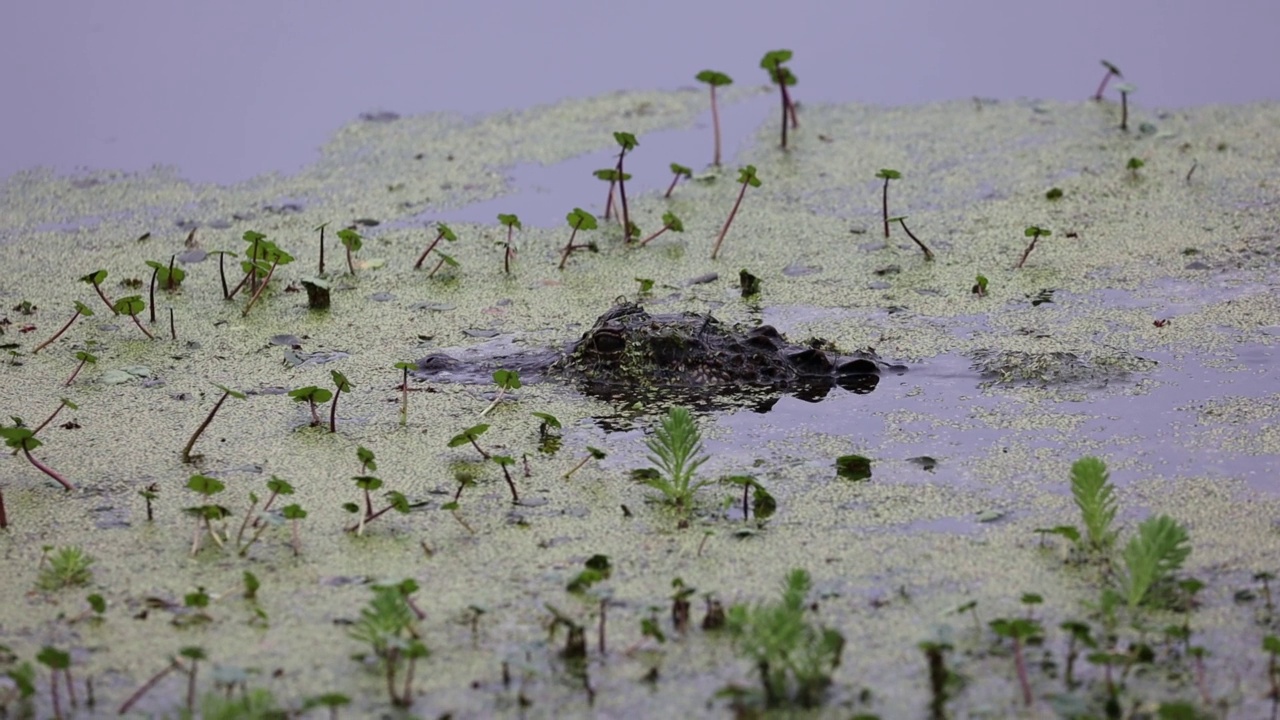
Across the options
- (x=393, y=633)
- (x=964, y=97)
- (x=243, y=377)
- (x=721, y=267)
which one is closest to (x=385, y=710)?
(x=393, y=633)

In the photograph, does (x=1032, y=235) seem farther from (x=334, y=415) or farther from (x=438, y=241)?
(x=334, y=415)

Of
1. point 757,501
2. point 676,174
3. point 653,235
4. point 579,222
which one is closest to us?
point 757,501

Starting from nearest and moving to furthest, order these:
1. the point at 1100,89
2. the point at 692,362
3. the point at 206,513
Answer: the point at 206,513 → the point at 692,362 → the point at 1100,89

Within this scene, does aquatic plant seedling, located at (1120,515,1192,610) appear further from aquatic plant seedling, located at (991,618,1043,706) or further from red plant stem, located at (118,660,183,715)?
red plant stem, located at (118,660,183,715)

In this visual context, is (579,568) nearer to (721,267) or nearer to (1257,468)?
(1257,468)

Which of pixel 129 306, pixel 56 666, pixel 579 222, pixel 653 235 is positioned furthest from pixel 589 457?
pixel 653 235

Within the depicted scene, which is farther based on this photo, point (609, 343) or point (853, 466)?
point (609, 343)
